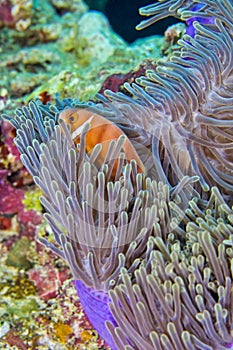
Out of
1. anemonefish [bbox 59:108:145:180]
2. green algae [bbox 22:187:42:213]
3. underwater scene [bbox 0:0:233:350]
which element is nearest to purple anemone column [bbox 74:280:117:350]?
underwater scene [bbox 0:0:233:350]

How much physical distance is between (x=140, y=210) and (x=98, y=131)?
50cm

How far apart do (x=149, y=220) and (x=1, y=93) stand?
243 cm

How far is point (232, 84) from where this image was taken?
6.87 ft

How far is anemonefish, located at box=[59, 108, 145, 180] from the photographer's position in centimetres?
205

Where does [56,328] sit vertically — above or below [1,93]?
below

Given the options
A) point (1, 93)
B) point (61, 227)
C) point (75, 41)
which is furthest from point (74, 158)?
point (75, 41)

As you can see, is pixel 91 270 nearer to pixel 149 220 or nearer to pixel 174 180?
pixel 149 220

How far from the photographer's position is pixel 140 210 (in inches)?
72.6

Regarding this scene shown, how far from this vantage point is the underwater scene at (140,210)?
162 centimetres

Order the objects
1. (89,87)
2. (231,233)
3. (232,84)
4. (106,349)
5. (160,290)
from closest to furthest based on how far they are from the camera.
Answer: (160,290) < (231,233) < (232,84) < (106,349) < (89,87)

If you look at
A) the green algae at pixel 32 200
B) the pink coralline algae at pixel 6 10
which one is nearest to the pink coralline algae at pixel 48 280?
the green algae at pixel 32 200

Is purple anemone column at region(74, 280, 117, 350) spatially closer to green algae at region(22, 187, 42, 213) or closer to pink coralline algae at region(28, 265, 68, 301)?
pink coralline algae at region(28, 265, 68, 301)

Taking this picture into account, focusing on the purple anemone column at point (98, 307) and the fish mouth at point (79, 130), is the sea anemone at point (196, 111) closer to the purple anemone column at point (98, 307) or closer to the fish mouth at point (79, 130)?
the fish mouth at point (79, 130)

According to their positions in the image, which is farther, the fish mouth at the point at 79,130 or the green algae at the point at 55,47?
the green algae at the point at 55,47
